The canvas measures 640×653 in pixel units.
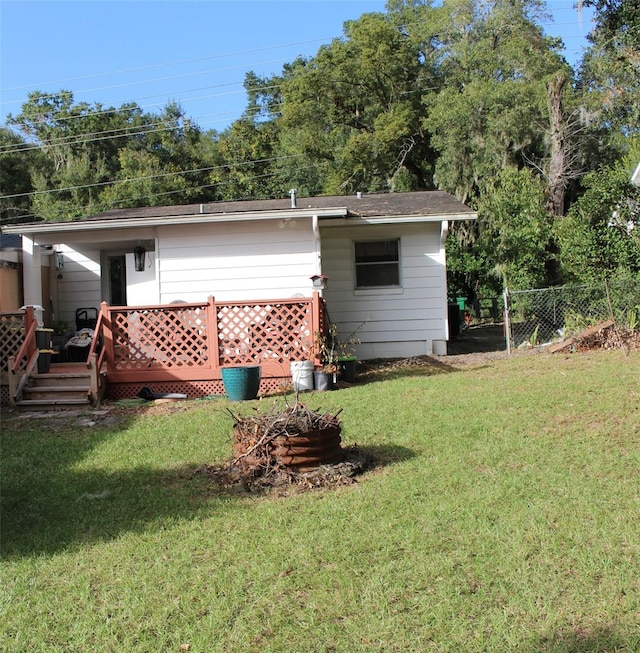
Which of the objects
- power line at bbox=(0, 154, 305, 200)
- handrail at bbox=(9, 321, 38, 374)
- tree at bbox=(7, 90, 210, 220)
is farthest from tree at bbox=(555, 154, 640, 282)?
tree at bbox=(7, 90, 210, 220)

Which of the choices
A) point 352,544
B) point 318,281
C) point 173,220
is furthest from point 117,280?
point 352,544

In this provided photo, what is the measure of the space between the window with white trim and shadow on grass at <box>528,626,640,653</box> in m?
11.1

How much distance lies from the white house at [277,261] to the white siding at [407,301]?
21 millimetres

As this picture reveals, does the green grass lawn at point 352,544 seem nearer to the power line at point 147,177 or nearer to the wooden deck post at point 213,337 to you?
the wooden deck post at point 213,337

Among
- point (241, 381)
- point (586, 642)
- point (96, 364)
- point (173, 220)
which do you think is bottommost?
point (586, 642)

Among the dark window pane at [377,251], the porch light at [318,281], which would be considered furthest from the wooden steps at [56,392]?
the dark window pane at [377,251]

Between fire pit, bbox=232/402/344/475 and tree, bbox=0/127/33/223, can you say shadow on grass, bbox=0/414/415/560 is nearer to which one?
fire pit, bbox=232/402/344/475

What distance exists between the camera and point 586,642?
121 inches

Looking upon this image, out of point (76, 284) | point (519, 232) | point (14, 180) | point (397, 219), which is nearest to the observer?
point (397, 219)

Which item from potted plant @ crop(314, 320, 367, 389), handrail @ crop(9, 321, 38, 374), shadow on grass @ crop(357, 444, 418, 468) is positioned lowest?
shadow on grass @ crop(357, 444, 418, 468)

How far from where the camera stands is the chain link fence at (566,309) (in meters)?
12.4

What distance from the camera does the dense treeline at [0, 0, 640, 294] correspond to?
15250mm

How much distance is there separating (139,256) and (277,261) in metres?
2.81

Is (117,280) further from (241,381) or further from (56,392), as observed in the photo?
(241,381)
